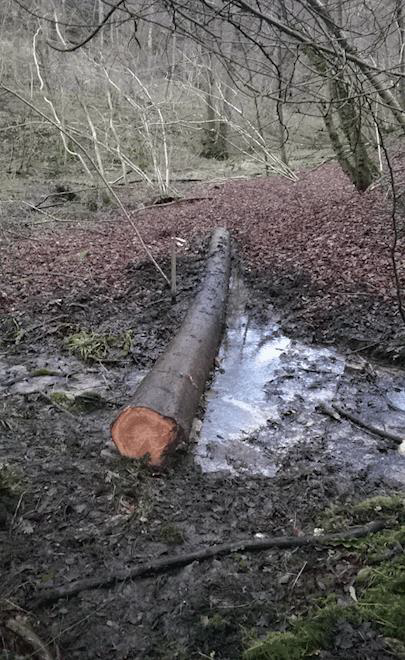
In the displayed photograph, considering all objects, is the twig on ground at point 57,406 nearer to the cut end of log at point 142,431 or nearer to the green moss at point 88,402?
the green moss at point 88,402

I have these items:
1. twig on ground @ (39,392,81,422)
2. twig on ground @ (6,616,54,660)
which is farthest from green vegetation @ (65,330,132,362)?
twig on ground @ (6,616,54,660)

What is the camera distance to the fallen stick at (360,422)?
186 inches

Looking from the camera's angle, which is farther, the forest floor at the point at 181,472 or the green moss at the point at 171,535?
the green moss at the point at 171,535

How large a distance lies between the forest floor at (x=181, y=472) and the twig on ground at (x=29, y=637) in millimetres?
21

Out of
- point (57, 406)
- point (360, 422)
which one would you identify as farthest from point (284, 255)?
point (57, 406)

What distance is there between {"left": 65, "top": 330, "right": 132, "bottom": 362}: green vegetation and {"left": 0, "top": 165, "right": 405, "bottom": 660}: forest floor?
0.03 m

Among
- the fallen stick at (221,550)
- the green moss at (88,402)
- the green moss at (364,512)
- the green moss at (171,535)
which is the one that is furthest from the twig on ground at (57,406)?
the green moss at (364,512)

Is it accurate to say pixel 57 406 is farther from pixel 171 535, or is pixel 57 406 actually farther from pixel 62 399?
pixel 171 535

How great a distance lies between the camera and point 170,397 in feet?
14.8

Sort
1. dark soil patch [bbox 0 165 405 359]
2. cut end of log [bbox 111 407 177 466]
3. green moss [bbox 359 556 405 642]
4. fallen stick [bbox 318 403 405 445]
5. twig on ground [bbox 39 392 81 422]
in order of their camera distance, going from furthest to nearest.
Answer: dark soil patch [bbox 0 165 405 359]
twig on ground [bbox 39 392 81 422]
fallen stick [bbox 318 403 405 445]
cut end of log [bbox 111 407 177 466]
green moss [bbox 359 556 405 642]

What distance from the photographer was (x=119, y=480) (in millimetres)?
4031

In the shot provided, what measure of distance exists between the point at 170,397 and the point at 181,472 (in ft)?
2.08

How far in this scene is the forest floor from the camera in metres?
2.77

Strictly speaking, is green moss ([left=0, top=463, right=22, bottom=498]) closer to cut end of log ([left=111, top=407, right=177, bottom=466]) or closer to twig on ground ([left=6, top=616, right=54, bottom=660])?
cut end of log ([left=111, top=407, right=177, bottom=466])
